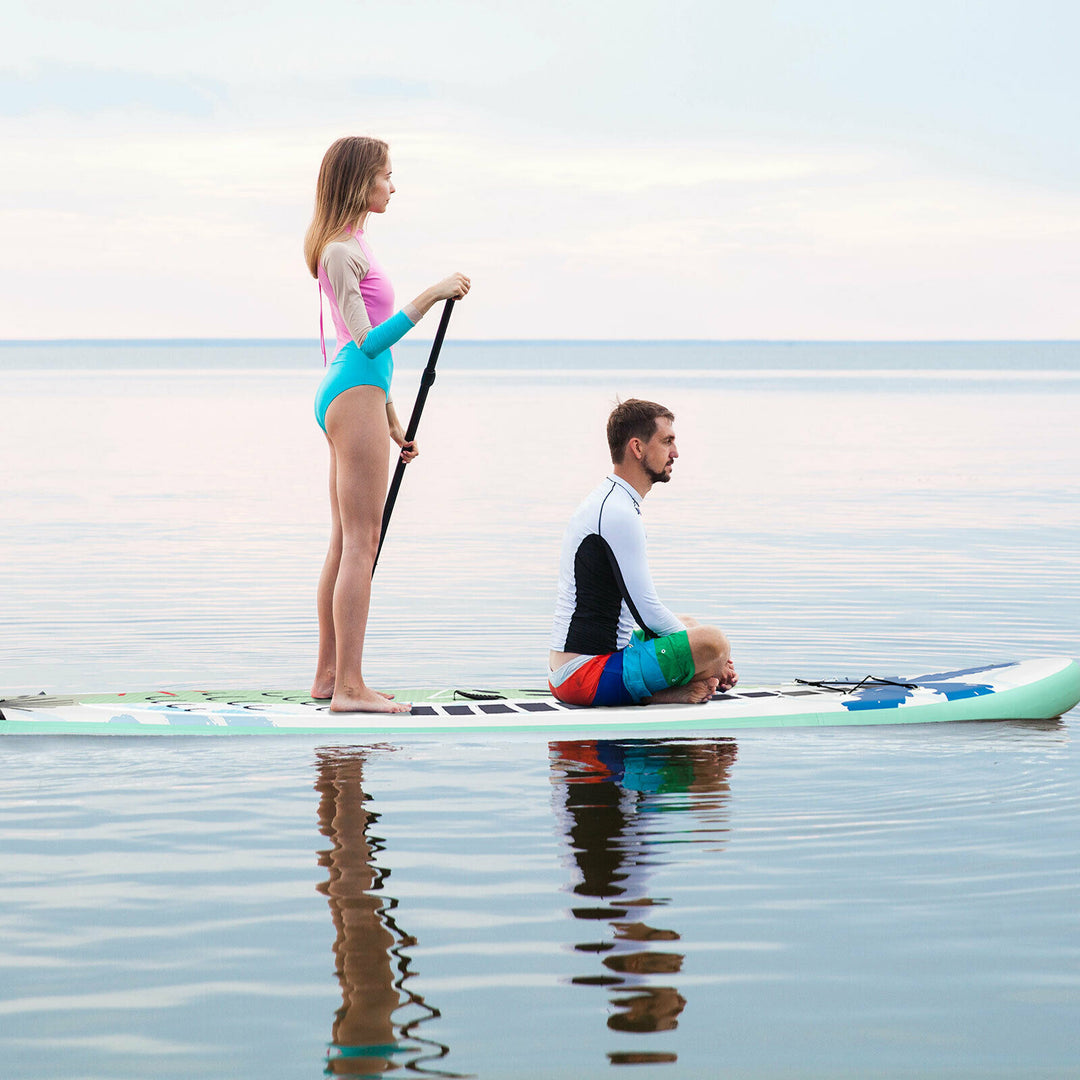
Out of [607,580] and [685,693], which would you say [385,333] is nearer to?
[607,580]

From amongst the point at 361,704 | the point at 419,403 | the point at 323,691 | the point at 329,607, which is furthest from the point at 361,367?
the point at 323,691

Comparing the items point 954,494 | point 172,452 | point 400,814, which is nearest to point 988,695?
point 400,814

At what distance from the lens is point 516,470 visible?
73.6 ft

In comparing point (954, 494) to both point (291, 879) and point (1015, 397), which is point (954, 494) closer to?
point (291, 879)

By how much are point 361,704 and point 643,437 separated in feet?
5.53

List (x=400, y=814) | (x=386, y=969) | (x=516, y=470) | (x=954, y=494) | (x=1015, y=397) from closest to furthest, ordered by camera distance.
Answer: (x=386, y=969)
(x=400, y=814)
(x=954, y=494)
(x=516, y=470)
(x=1015, y=397)

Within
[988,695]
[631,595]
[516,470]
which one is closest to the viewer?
[631,595]

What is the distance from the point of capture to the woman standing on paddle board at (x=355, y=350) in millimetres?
6324

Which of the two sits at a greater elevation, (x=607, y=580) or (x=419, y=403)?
(x=419, y=403)

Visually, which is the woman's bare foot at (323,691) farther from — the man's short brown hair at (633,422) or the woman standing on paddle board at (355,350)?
the man's short brown hair at (633,422)

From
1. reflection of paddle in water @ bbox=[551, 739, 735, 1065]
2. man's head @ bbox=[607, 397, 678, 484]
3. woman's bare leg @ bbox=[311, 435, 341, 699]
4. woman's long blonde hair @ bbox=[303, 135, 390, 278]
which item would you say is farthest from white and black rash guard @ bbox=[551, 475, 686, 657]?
woman's long blonde hair @ bbox=[303, 135, 390, 278]

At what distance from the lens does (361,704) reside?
6.66m

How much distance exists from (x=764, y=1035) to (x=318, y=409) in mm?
3799

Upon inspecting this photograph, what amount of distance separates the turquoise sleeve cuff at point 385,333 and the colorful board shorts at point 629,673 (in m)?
1.58
